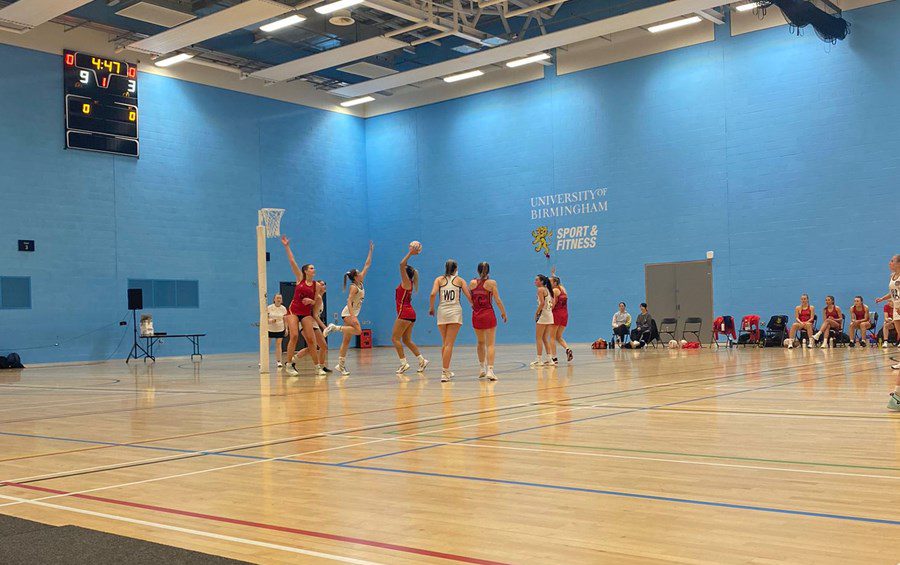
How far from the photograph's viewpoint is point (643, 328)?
25422 mm

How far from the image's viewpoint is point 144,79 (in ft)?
88.4

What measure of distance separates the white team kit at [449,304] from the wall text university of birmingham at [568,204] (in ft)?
48.9

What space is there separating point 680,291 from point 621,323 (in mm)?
1933

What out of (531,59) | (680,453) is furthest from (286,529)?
(531,59)

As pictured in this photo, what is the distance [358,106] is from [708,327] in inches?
622

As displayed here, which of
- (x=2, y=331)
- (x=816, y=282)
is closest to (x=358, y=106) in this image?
(x=2, y=331)

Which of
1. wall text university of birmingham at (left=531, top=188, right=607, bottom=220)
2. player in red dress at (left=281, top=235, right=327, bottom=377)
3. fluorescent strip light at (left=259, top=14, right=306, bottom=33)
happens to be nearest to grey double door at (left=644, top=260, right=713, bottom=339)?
wall text university of birmingham at (left=531, top=188, right=607, bottom=220)

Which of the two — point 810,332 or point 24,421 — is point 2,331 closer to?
point 24,421

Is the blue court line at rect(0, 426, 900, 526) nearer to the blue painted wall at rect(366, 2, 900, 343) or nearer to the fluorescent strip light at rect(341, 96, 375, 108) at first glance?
the blue painted wall at rect(366, 2, 900, 343)

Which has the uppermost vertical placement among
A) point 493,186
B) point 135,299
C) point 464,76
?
point 464,76

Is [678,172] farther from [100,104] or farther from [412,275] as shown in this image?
[100,104]

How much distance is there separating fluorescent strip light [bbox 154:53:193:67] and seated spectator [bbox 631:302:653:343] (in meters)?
15.1

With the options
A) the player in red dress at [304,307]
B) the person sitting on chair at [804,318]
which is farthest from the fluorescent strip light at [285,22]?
the person sitting on chair at [804,318]

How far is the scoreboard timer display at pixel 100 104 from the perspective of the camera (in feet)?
82.6
